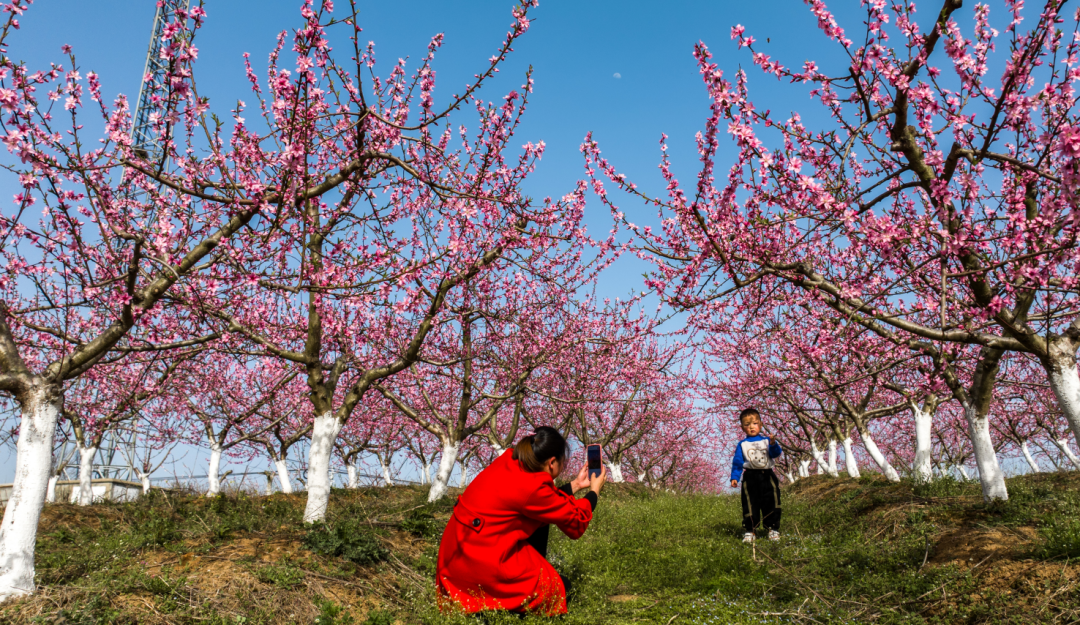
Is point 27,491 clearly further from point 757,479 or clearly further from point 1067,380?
point 1067,380

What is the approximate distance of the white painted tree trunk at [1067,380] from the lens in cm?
605

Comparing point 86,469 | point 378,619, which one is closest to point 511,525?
point 378,619

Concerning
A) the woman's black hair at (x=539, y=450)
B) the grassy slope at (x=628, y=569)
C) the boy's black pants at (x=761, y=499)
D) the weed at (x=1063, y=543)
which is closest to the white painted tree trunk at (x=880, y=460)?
the grassy slope at (x=628, y=569)

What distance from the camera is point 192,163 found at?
6.73 metres

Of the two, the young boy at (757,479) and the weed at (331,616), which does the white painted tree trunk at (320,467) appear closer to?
the weed at (331,616)

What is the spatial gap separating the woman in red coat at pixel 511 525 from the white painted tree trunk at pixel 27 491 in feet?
12.4

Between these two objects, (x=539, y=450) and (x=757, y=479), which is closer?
(x=539, y=450)

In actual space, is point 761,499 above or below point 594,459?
below

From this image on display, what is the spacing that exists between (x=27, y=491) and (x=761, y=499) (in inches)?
338

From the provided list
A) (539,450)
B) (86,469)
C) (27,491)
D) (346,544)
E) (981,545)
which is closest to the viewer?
(539,450)

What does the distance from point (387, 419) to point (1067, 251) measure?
20.6 m

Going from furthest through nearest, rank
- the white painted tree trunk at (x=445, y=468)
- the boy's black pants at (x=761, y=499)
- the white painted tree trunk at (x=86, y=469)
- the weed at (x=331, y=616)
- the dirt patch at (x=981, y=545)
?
1. the white painted tree trunk at (x=86, y=469)
2. the white painted tree trunk at (x=445, y=468)
3. the boy's black pants at (x=761, y=499)
4. the dirt patch at (x=981, y=545)
5. the weed at (x=331, y=616)

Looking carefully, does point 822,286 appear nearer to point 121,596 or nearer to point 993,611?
point 993,611

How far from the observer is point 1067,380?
6074 mm
